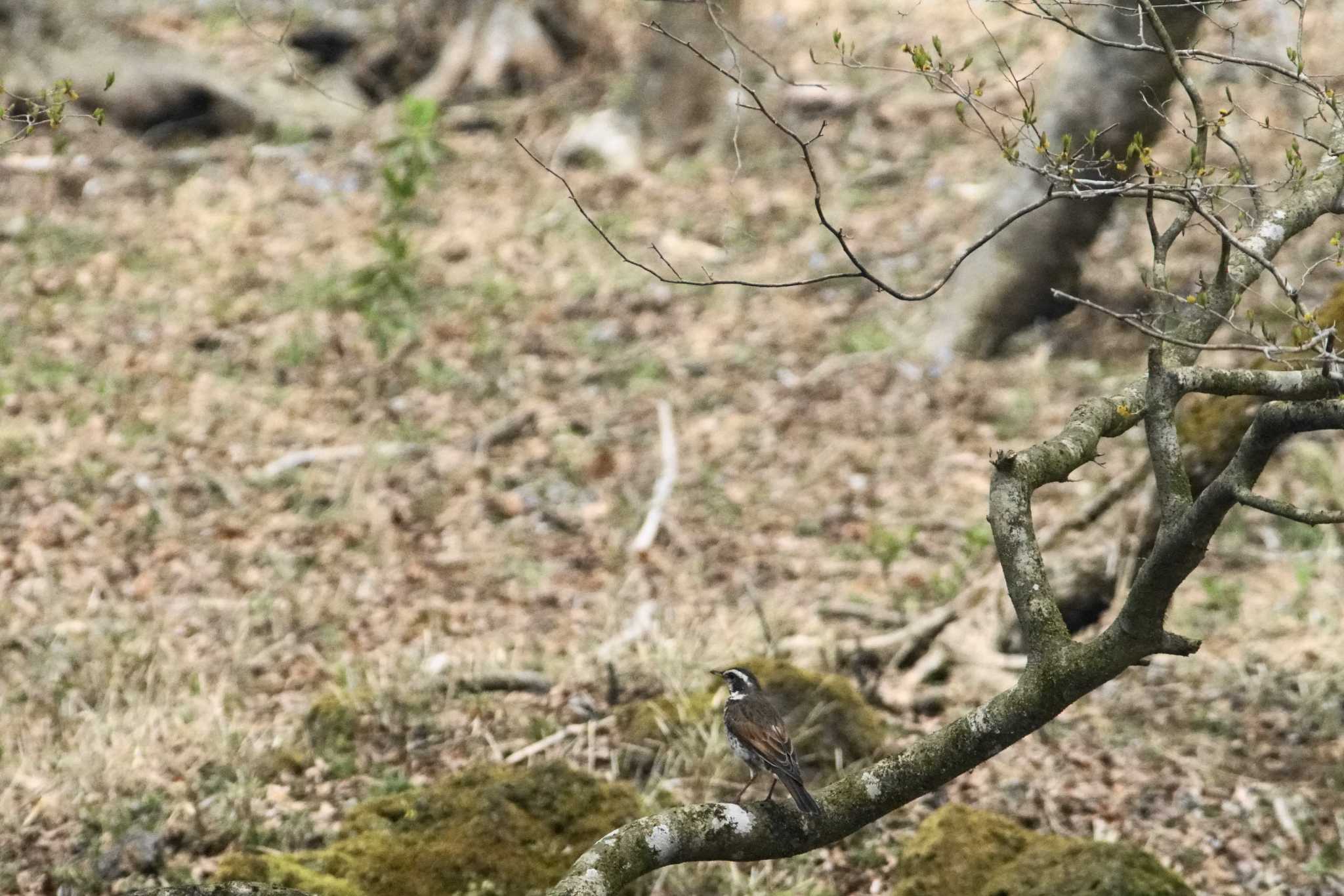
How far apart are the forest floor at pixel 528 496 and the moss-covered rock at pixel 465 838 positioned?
485 millimetres

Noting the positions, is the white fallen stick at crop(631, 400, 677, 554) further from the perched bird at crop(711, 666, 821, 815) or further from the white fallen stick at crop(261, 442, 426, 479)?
the perched bird at crop(711, 666, 821, 815)

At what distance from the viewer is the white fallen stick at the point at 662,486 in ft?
28.0

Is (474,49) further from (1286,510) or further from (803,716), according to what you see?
(1286,510)

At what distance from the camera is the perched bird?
3975 millimetres

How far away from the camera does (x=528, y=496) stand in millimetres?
9078

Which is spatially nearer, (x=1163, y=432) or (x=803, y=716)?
(x=1163, y=432)

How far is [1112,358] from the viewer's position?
10070 mm

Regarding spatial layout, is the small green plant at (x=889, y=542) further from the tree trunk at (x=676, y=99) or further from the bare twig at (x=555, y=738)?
the tree trunk at (x=676, y=99)

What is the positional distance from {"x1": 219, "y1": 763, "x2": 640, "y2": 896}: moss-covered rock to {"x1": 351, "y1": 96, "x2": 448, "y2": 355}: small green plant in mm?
5319

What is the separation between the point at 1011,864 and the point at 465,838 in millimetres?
1952

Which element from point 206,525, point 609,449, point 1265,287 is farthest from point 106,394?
point 1265,287

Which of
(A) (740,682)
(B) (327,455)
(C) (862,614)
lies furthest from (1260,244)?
(B) (327,455)

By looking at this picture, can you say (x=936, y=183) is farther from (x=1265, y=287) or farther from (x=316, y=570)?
(x=316, y=570)

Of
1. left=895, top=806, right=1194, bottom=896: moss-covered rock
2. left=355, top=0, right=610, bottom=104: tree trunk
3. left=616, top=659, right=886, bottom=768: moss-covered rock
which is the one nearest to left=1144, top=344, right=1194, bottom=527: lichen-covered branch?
left=895, top=806, right=1194, bottom=896: moss-covered rock
